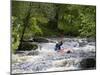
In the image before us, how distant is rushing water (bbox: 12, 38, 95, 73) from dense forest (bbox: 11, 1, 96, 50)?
10 centimetres

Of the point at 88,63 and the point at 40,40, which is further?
the point at 88,63

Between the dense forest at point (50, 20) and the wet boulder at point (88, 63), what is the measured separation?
0.30 metres

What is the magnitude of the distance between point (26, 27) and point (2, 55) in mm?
401

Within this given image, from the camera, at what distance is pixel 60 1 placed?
2.41 m

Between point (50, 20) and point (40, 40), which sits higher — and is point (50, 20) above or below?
above

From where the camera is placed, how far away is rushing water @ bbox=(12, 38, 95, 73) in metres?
2.25

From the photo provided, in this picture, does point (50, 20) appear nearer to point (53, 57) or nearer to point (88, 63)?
point (53, 57)

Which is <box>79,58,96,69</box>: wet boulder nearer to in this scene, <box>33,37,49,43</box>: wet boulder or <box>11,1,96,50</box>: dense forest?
<box>11,1,96,50</box>: dense forest

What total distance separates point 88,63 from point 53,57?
1.53ft

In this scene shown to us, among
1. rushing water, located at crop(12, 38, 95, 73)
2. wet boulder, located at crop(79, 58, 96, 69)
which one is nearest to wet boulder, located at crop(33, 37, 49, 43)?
rushing water, located at crop(12, 38, 95, 73)

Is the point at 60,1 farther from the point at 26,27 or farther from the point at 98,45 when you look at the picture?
the point at 98,45

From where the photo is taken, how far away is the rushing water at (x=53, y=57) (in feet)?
7.39

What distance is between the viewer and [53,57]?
2375 millimetres

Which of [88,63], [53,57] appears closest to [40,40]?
[53,57]
